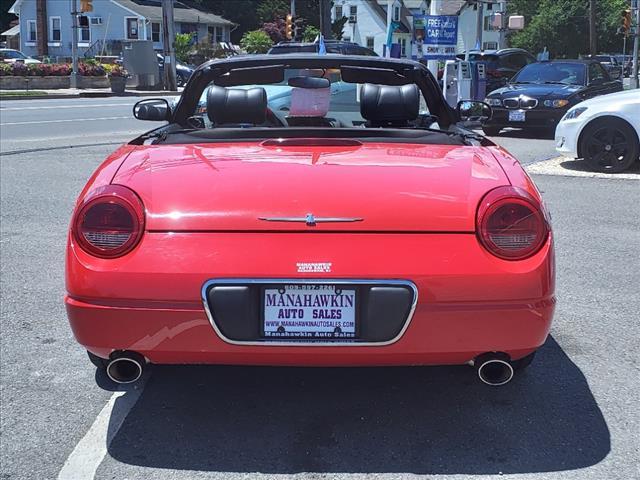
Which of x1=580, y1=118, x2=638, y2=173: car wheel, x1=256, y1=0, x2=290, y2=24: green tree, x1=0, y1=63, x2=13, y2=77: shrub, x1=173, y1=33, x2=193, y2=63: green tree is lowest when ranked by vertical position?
x1=580, y1=118, x2=638, y2=173: car wheel

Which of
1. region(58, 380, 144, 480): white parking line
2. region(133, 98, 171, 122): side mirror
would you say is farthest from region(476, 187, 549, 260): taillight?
region(133, 98, 171, 122): side mirror

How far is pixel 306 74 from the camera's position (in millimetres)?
5457

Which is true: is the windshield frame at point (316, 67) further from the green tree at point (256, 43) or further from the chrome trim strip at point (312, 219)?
the green tree at point (256, 43)

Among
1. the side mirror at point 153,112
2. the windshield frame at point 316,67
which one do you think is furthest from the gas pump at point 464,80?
the side mirror at point 153,112

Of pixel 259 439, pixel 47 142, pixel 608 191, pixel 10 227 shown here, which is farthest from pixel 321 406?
pixel 47 142

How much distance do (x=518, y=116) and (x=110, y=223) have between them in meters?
12.9

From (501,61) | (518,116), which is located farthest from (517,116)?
(501,61)

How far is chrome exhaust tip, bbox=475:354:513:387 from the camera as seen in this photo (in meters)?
3.10

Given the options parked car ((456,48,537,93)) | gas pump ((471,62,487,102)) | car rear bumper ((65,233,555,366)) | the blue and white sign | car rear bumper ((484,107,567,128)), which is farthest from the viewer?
parked car ((456,48,537,93))

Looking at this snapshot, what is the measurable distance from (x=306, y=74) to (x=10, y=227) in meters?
3.38

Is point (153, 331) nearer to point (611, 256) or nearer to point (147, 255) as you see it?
point (147, 255)

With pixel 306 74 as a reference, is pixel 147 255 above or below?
below

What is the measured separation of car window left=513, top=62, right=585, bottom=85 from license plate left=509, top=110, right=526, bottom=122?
141cm

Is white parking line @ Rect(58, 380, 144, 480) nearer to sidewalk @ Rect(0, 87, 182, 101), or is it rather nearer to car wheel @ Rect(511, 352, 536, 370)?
car wheel @ Rect(511, 352, 536, 370)
